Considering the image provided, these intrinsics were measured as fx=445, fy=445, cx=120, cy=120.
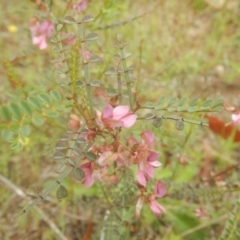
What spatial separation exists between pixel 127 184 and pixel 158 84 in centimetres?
91

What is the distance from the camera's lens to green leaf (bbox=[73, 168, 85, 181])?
2.94 ft

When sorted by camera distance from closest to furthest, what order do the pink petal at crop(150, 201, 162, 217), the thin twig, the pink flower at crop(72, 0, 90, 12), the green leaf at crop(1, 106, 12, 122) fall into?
the green leaf at crop(1, 106, 12, 122) < the pink petal at crop(150, 201, 162, 217) < the pink flower at crop(72, 0, 90, 12) < the thin twig

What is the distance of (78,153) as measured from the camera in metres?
0.91

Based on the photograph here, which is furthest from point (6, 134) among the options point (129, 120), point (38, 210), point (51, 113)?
point (38, 210)

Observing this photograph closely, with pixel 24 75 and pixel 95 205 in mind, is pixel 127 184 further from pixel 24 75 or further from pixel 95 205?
pixel 24 75

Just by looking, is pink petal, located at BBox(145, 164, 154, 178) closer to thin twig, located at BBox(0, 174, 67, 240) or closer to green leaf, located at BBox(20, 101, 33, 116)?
green leaf, located at BBox(20, 101, 33, 116)

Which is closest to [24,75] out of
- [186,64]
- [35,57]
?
[35,57]

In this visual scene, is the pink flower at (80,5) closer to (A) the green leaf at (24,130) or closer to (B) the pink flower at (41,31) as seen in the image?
(B) the pink flower at (41,31)

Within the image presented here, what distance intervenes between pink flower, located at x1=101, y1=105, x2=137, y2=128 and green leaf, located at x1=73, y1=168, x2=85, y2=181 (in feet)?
0.35

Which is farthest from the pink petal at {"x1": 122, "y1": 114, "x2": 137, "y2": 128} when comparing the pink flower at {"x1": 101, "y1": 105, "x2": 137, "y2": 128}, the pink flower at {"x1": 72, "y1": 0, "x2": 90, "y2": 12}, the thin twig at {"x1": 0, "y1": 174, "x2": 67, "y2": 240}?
the thin twig at {"x1": 0, "y1": 174, "x2": 67, "y2": 240}

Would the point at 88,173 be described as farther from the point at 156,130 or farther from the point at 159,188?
the point at 156,130

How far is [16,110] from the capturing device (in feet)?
2.73

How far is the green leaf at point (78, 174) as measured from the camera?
896 millimetres

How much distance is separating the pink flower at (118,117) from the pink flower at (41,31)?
21.5 inches
